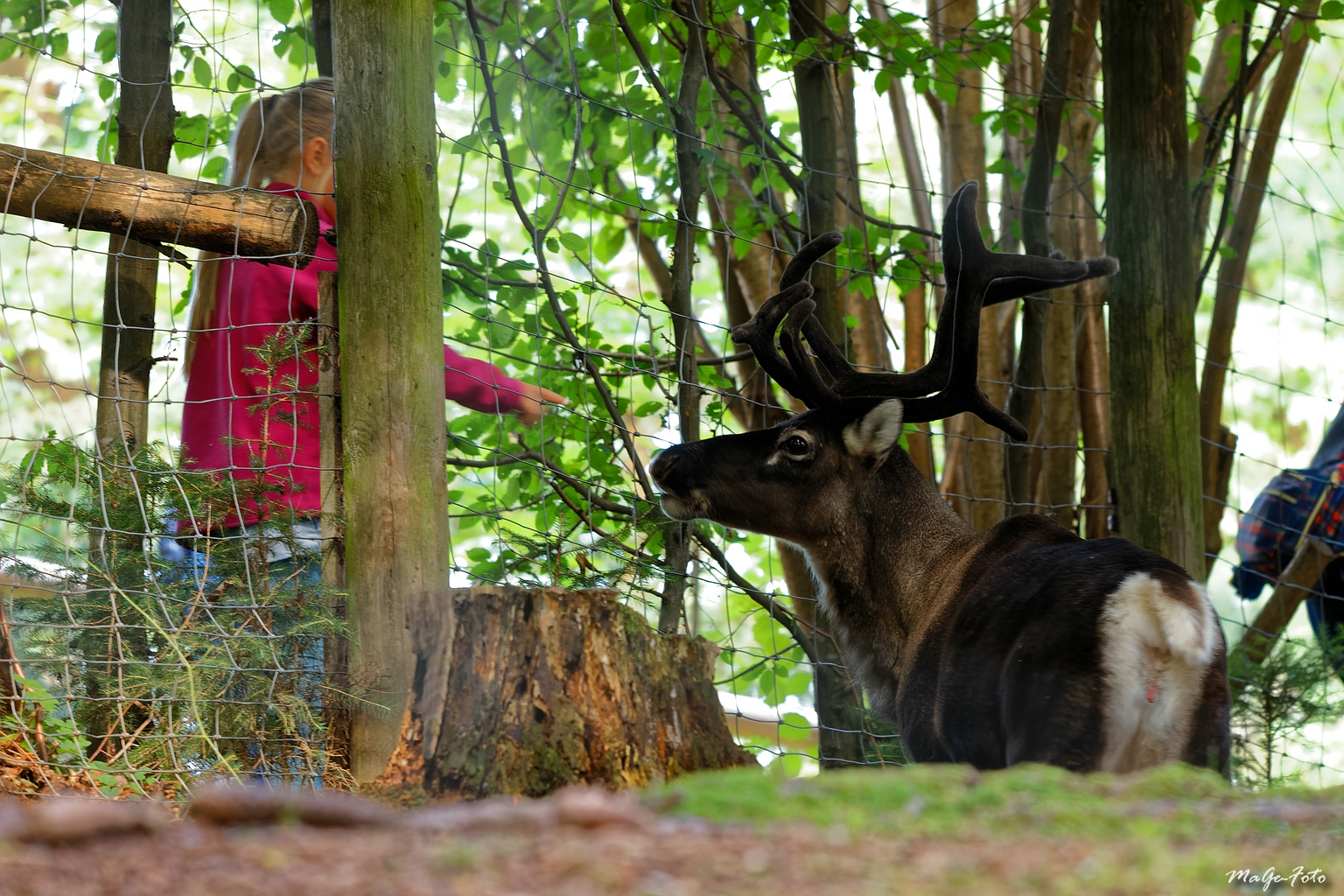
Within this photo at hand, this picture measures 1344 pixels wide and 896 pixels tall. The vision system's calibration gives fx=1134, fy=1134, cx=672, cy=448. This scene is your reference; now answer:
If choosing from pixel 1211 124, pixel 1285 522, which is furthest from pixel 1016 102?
pixel 1285 522

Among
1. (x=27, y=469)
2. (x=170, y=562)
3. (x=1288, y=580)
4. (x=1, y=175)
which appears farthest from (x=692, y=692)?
(x=1288, y=580)

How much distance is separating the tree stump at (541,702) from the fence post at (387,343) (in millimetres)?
108

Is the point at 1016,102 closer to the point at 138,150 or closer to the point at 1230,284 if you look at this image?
the point at 1230,284

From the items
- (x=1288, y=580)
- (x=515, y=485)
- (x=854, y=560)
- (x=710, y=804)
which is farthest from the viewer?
(x=1288, y=580)

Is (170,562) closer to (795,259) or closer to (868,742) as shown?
(795,259)

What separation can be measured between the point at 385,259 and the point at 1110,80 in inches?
118

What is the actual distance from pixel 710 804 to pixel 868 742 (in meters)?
3.91

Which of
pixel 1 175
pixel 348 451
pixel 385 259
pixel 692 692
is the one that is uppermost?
pixel 1 175

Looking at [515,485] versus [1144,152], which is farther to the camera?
[515,485]

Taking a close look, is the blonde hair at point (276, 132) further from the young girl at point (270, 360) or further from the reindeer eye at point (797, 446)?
the reindeer eye at point (797, 446)

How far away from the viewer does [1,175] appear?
3.09 m

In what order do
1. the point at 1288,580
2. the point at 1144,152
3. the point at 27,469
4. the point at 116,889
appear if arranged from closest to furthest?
the point at 116,889
the point at 27,469
the point at 1144,152
the point at 1288,580

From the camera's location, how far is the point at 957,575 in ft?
12.3

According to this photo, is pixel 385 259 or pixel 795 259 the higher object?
pixel 795 259
